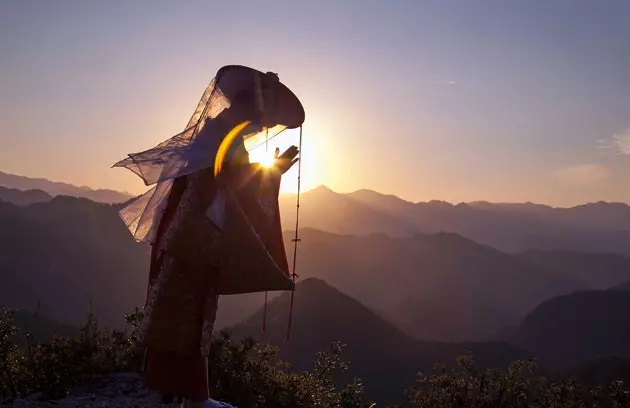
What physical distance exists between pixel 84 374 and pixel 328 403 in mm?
3467

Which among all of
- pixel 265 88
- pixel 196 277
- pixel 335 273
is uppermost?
pixel 335 273

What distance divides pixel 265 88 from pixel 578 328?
89.2 meters

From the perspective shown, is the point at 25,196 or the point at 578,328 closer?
the point at 578,328

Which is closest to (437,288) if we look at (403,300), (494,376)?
(403,300)

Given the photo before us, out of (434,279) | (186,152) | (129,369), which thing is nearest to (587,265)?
(434,279)

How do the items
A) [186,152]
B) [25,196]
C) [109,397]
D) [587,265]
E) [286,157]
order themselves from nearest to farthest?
[186,152]
[286,157]
[109,397]
[25,196]
[587,265]

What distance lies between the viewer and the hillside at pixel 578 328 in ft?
245

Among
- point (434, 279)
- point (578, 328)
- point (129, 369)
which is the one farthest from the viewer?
point (434, 279)

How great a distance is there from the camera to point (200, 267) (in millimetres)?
3852

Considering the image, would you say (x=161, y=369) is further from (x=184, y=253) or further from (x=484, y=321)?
(x=484, y=321)

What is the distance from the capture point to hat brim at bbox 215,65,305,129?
3.94m

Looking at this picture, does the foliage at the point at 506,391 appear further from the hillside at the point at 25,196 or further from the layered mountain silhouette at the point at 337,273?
the hillside at the point at 25,196

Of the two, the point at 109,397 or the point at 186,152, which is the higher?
the point at 186,152

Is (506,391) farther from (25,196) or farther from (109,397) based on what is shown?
(25,196)
